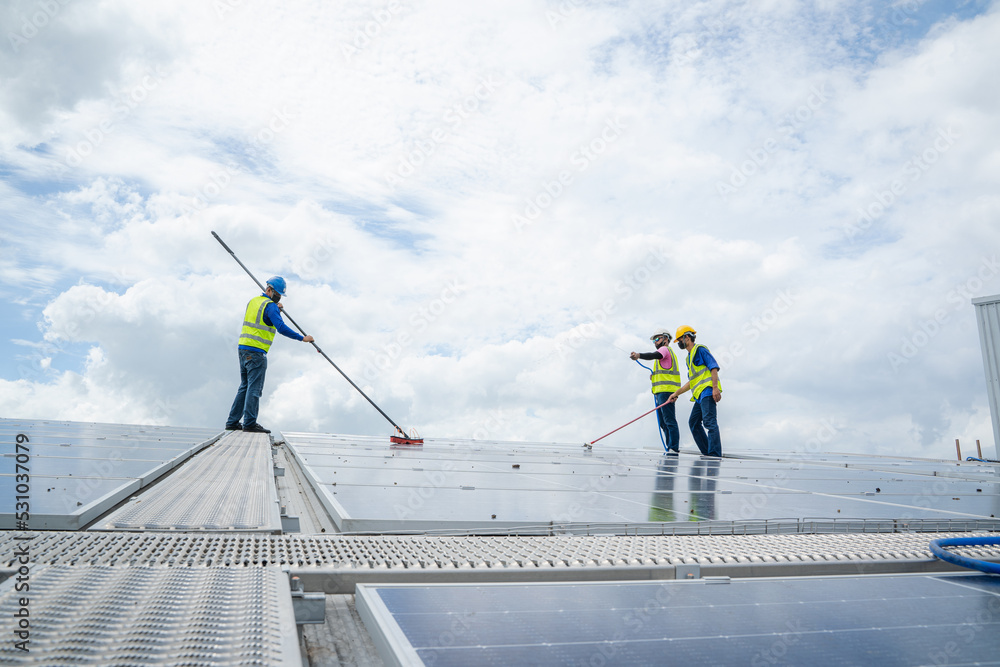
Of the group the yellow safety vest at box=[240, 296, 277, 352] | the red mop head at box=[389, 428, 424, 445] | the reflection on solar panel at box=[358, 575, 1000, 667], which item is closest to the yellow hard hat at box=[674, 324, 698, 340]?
the red mop head at box=[389, 428, 424, 445]

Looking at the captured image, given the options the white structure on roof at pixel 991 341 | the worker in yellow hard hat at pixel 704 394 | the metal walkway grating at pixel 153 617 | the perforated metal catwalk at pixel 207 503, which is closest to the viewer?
the metal walkway grating at pixel 153 617

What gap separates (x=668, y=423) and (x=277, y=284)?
709 cm

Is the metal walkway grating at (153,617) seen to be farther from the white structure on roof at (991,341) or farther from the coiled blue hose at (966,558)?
the white structure on roof at (991,341)

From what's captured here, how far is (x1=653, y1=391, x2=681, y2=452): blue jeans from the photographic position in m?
10.8

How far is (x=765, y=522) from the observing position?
8.91ft

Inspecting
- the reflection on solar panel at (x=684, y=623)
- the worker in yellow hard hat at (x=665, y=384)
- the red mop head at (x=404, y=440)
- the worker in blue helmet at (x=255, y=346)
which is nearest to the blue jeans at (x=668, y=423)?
the worker in yellow hard hat at (x=665, y=384)

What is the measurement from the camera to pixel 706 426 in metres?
9.55

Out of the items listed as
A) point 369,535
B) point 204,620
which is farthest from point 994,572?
point 204,620

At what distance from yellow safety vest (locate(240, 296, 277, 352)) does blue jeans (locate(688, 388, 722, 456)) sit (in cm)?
678

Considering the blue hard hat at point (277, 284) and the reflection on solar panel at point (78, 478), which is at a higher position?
the blue hard hat at point (277, 284)

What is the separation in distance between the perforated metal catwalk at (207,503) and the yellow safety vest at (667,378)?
26.7ft

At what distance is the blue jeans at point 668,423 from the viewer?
35.4 ft

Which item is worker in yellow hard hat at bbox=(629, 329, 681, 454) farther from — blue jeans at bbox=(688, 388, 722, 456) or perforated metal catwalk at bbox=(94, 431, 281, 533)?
perforated metal catwalk at bbox=(94, 431, 281, 533)

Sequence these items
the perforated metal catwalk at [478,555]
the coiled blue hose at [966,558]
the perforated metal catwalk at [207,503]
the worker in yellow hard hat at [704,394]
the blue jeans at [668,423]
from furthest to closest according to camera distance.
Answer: the blue jeans at [668,423] < the worker in yellow hard hat at [704,394] < the perforated metal catwalk at [207,503] < the coiled blue hose at [966,558] < the perforated metal catwalk at [478,555]
